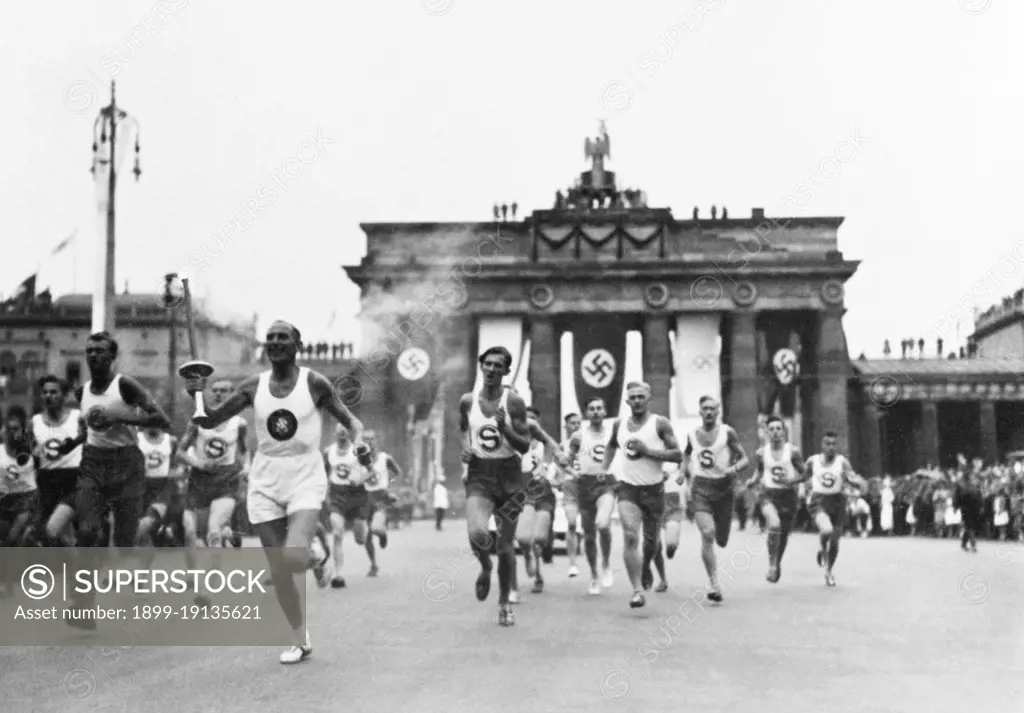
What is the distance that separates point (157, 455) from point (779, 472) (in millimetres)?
7675

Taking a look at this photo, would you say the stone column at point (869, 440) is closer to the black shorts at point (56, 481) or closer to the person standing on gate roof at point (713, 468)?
the person standing on gate roof at point (713, 468)

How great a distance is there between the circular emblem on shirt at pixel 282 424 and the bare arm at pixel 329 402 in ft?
0.69

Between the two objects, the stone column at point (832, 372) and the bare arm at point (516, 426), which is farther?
the stone column at point (832, 372)

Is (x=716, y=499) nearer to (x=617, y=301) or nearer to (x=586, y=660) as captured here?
(x=586, y=660)

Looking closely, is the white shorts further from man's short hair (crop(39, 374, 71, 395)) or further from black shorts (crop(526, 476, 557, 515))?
black shorts (crop(526, 476, 557, 515))

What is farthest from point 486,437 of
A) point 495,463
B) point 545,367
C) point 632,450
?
point 545,367

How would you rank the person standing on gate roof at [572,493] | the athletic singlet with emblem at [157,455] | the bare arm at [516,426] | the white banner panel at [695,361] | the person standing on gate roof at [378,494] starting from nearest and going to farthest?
the bare arm at [516,426] → the athletic singlet with emblem at [157,455] → the person standing on gate roof at [572,493] → the person standing on gate roof at [378,494] → the white banner panel at [695,361]

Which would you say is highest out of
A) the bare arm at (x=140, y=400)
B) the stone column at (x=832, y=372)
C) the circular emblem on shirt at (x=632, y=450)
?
the stone column at (x=832, y=372)

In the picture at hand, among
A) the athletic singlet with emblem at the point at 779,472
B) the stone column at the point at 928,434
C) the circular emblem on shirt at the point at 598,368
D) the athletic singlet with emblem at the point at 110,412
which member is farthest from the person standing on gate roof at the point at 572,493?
the stone column at the point at 928,434

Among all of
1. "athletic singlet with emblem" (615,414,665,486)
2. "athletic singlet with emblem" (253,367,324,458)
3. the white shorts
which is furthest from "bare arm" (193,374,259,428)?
"athletic singlet with emblem" (615,414,665,486)

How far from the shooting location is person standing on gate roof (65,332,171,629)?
9.35 m

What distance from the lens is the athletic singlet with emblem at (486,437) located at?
1062 centimetres

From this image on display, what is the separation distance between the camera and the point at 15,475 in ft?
43.2

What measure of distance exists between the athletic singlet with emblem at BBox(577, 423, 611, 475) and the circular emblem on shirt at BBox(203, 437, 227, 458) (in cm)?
462
